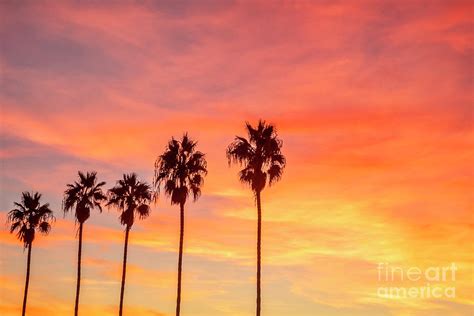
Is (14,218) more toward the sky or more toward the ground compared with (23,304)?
more toward the sky

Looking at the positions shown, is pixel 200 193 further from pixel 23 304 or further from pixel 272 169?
pixel 23 304

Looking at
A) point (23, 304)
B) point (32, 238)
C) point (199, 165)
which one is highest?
point (199, 165)

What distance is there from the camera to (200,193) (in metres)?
73.6

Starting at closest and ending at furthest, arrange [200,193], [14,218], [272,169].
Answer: [272,169] → [200,193] → [14,218]

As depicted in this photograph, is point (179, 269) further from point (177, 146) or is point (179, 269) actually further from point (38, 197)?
point (38, 197)

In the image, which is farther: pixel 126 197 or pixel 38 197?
pixel 38 197

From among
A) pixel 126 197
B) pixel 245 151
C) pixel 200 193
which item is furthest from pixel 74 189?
pixel 245 151

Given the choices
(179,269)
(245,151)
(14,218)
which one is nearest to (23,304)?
(14,218)

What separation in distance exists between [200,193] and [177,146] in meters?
5.04

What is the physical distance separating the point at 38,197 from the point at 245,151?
3396 centimetres

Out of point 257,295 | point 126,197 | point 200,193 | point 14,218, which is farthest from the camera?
point 14,218

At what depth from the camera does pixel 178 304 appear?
6919cm

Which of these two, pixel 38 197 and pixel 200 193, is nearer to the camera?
pixel 200 193

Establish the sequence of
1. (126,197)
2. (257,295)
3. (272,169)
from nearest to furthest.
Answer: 1. (257,295)
2. (272,169)
3. (126,197)
